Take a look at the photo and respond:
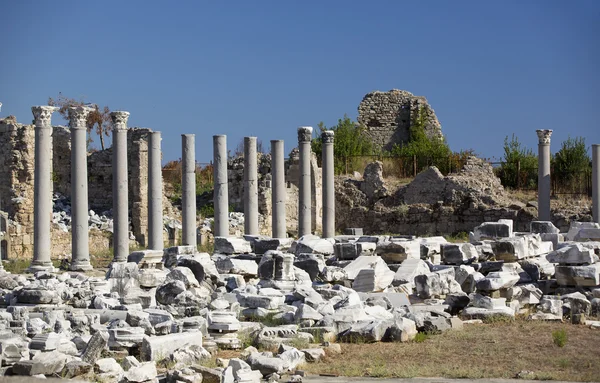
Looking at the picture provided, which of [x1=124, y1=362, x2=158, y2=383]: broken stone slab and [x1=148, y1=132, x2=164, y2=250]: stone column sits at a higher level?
[x1=148, y1=132, x2=164, y2=250]: stone column

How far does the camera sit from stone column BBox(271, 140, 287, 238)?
95.3 feet

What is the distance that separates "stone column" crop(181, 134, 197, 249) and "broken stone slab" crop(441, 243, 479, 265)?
9.01 metres

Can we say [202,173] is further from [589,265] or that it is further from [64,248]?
[589,265]

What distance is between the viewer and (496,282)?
17.3 metres

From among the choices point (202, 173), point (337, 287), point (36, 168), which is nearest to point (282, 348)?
point (337, 287)

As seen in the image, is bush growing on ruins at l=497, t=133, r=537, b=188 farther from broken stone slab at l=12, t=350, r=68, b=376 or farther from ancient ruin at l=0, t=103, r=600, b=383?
broken stone slab at l=12, t=350, r=68, b=376

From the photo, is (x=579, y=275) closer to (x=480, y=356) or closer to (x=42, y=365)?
(x=480, y=356)

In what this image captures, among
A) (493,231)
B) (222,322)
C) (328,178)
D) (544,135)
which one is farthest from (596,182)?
(222,322)

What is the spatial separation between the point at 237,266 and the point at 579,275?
6728 mm

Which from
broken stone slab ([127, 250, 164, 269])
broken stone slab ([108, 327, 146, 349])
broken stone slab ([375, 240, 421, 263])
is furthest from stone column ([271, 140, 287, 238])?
broken stone slab ([108, 327, 146, 349])

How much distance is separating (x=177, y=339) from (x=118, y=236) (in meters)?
12.4

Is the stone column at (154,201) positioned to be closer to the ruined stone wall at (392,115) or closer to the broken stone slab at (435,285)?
the broken stone slab at (435,285)

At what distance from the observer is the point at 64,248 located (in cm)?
2977

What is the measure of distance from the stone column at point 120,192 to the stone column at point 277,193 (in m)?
5.18
